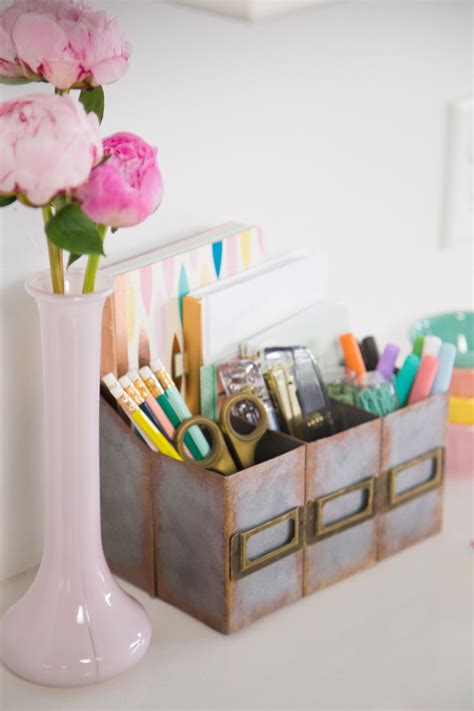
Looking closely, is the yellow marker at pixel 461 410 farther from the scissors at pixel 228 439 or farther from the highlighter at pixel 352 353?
the scissors at pixel 228 439

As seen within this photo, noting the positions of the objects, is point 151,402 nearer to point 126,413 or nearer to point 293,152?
point 126,413

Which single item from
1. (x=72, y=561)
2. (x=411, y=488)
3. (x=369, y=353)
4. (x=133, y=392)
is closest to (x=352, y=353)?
(x=369, y=353)

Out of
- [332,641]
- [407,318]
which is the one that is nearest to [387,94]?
[407,318]

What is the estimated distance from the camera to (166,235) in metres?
0.93

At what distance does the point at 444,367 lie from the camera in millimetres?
949

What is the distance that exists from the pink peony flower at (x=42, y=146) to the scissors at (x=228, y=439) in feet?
0.84

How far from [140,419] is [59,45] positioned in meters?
0.28

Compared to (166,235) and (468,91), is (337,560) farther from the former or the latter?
(468,91)

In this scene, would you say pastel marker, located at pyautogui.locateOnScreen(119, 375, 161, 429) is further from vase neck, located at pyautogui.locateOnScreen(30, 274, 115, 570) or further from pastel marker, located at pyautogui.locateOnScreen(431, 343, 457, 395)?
pastel marker, located at pyautogui.locateOnScreen(431, 343, 457, 395)

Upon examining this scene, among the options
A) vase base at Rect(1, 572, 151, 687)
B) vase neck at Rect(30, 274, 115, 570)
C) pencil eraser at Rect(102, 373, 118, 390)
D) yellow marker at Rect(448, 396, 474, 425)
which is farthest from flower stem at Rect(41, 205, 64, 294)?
yellow marker at Rect(448, 396, 474, 425)

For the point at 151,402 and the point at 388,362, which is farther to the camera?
the point at 388,362

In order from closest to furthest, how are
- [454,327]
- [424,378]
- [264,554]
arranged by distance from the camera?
[264,554] < [424,378] < [454,327]

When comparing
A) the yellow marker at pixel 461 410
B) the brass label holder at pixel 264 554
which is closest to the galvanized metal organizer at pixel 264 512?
the brass label holder at pixel 264 554

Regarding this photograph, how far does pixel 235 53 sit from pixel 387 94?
0.23m
